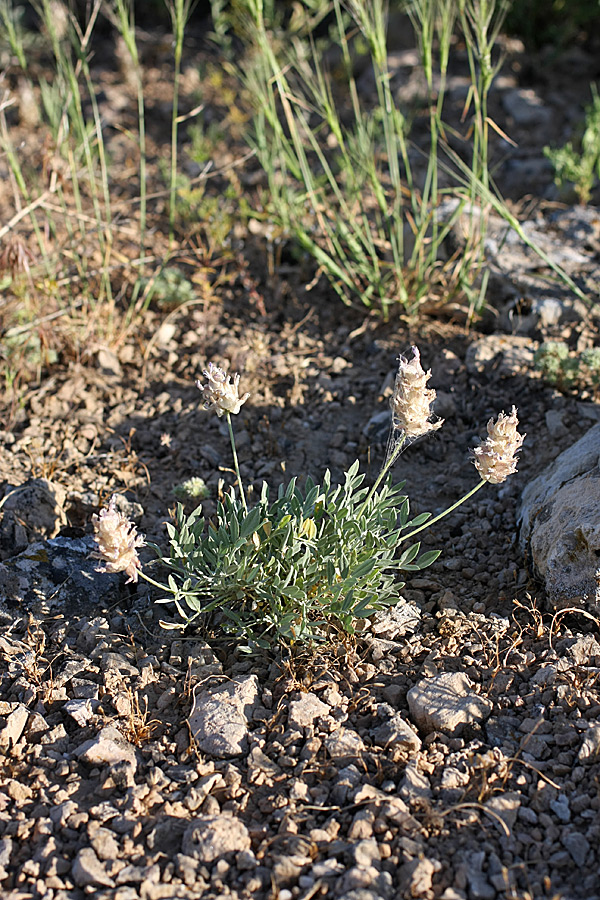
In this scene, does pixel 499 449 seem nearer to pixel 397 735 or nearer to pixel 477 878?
pixel 397 735

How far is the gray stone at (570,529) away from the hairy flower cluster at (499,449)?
0.47m

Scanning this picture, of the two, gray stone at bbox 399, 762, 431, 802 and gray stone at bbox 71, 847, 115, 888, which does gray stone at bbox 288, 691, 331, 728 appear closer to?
gray stone at bbox 399, 762, 431, 802

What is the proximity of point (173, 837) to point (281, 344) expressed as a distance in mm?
2588

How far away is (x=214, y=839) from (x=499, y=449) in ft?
4.23

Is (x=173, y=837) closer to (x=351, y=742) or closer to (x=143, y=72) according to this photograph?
(x=351, y=742)

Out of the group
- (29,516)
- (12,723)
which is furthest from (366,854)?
(29,516)

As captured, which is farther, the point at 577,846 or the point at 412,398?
the point at 412,398

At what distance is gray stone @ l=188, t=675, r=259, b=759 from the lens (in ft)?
7.73

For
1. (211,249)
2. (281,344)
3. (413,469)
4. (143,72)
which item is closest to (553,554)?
(413,469)

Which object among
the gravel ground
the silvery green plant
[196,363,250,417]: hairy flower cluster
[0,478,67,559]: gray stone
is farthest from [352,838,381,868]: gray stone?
the silvery green plant

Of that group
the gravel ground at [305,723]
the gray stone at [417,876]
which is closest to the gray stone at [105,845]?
the gravel ground at [305,723]

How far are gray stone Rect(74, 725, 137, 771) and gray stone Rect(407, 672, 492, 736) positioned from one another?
84 centimetres

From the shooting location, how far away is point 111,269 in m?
4.24

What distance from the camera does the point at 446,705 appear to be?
2412 millimetres
